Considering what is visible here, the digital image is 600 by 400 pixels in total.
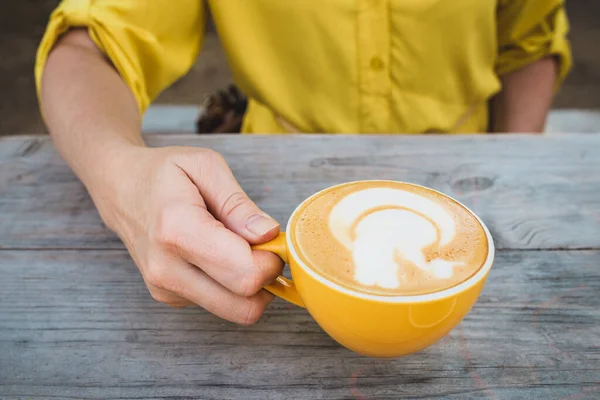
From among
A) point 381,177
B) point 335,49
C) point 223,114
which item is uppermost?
point 335,49

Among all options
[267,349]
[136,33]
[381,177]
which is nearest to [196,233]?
[267,349]

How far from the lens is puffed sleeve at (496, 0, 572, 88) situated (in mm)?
1236

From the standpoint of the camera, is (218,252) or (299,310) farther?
(299,310)

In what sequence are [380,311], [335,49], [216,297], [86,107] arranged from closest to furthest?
[380,311]
[216,297]
[86,107]
[335,49]

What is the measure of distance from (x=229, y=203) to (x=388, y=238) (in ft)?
0.64

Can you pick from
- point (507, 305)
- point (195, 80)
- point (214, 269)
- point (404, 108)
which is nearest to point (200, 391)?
point (214, 269)

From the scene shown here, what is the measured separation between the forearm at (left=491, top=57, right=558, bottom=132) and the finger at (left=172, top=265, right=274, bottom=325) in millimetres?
1013

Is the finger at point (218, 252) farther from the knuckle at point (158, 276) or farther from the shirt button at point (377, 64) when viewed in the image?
the shirt button at point (377, 64)

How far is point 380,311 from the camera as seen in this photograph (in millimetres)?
482

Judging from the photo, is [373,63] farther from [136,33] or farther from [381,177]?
[136,33]

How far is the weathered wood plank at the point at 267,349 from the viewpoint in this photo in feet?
1.83

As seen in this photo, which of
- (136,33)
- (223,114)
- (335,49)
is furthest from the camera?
(223,114)

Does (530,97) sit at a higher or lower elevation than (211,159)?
lower

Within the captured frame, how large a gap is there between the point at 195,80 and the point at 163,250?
3240 mm
